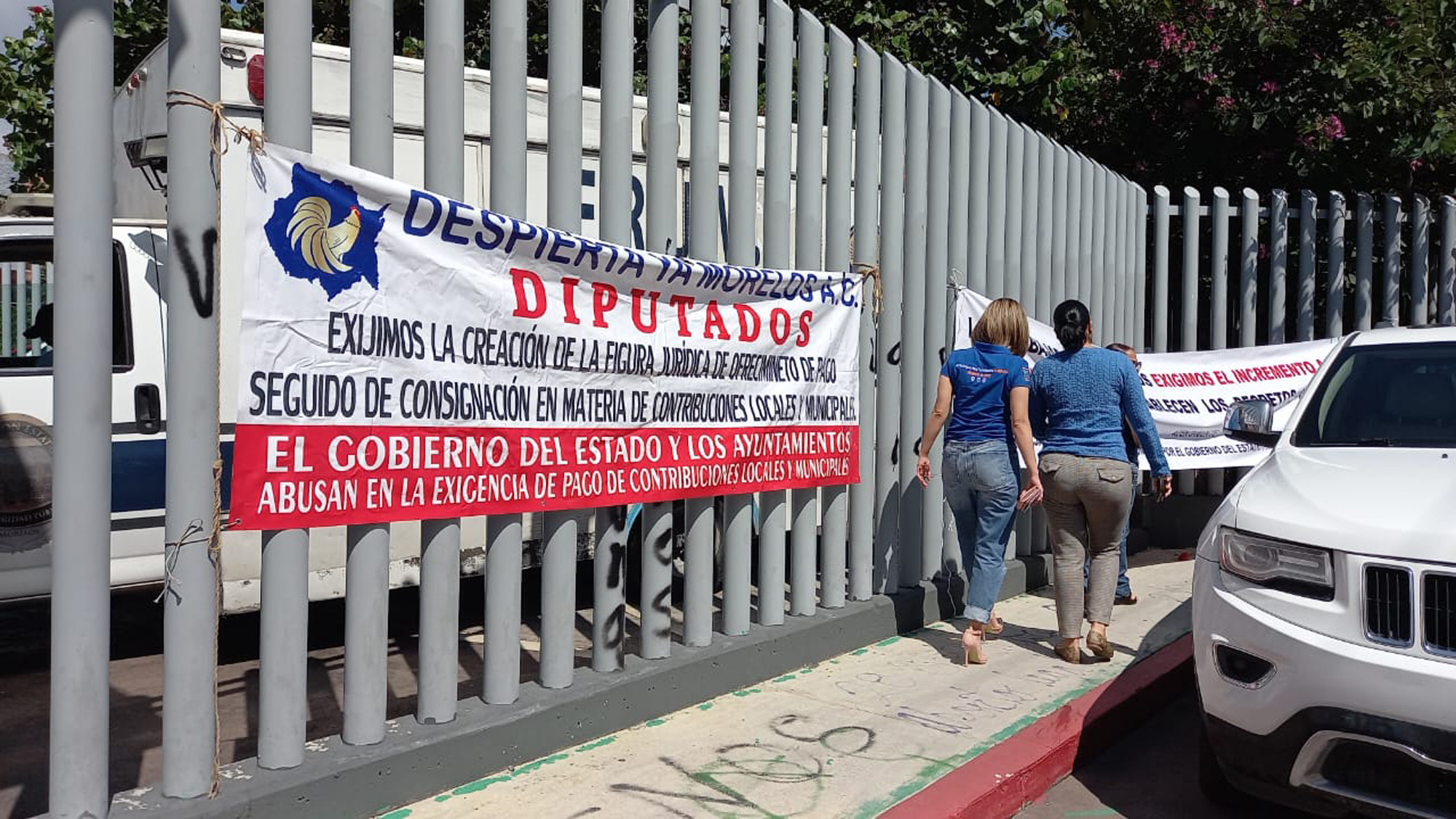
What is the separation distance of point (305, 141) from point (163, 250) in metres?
2.67

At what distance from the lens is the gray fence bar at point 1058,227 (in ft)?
26.0

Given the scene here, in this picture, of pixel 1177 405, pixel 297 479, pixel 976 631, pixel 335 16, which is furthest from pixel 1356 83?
pixel 335 16

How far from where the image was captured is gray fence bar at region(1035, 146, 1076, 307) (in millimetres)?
7910

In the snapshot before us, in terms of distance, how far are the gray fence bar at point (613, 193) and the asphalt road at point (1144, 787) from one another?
179 cm

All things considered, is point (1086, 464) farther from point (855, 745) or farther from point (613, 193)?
point (613, 193)

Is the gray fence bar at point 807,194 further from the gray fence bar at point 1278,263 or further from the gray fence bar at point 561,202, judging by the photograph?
the gray fence bar at point 1278,263

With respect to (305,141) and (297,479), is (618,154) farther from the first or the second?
(297,479)

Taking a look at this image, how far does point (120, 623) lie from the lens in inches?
273

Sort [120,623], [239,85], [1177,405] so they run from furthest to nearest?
[1177,405]
[120,623]
[239,85]

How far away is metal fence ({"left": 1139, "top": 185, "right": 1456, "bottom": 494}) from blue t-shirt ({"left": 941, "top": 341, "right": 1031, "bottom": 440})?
3.79 metres

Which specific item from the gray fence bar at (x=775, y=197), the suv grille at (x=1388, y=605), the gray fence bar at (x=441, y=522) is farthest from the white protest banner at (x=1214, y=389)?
the gray fence bar at (x=441, y=522)

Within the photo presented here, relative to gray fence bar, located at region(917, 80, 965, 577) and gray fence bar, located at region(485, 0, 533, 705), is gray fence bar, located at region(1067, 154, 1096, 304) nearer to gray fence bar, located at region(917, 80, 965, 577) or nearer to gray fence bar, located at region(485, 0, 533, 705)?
gray fence bar, located at region(917, 80, 965, 577)

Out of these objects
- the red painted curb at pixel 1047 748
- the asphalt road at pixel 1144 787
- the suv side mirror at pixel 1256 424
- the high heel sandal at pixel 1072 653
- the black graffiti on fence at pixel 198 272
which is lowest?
the asphalt road at pixel 1144 787

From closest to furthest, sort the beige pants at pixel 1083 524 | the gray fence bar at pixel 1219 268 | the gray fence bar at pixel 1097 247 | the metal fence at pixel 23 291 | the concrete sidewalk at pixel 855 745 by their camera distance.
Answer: the concrete sidewalk at pixel 855 745, the beige pants at pixel 1083 524, the metal fence at pixel 23 291, the gray fence bar at pixel 1097 247, the gray fence bar at pixel 1219 268
